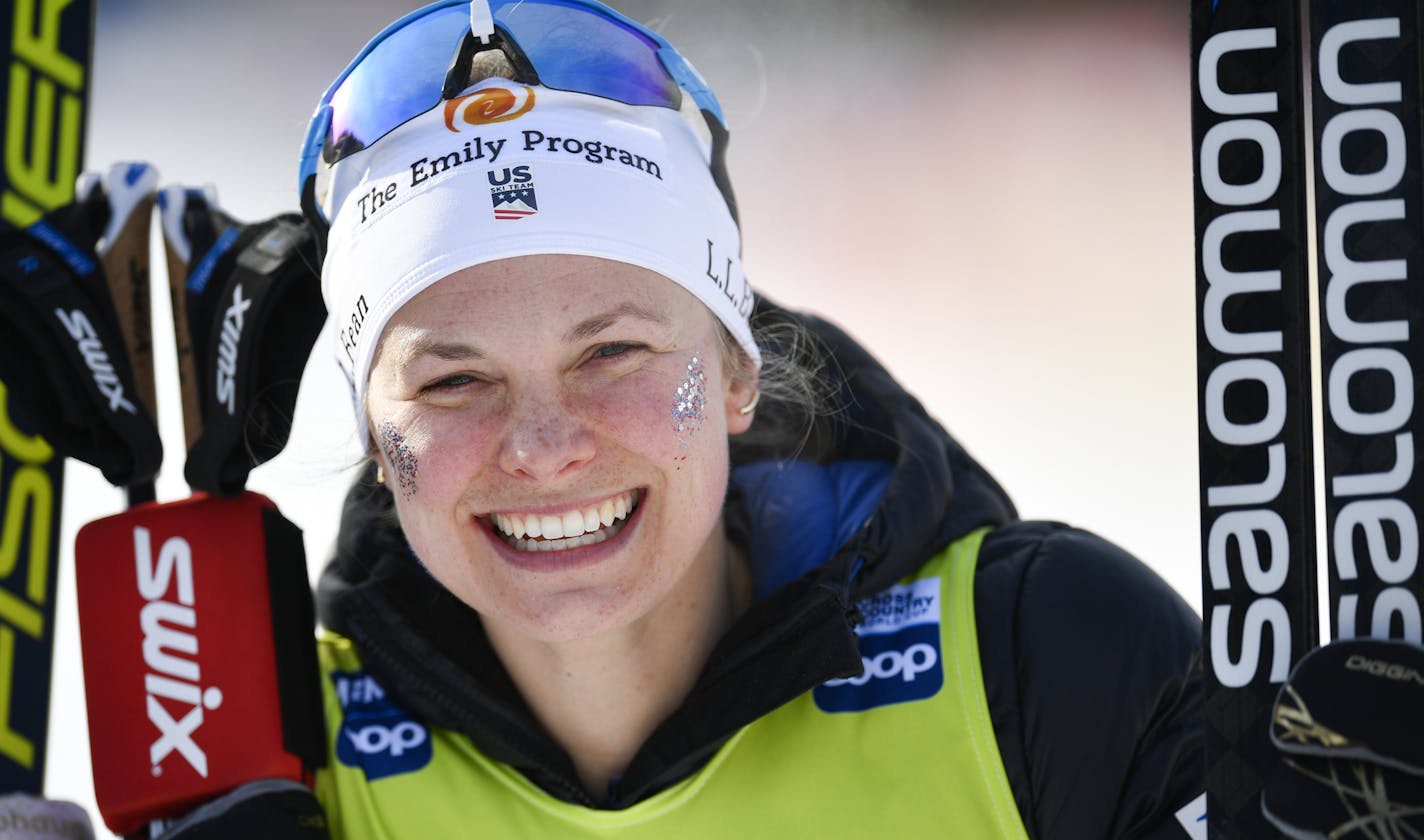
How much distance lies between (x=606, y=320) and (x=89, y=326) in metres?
0.96

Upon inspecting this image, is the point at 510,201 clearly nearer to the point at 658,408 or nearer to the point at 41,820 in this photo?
the point at 658,408

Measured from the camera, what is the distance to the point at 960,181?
5.01 metres

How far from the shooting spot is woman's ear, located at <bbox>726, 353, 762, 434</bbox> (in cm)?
205

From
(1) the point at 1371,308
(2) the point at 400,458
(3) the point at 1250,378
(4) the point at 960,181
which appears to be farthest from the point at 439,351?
(4) the point at 960,181

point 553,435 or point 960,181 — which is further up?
point 960,181

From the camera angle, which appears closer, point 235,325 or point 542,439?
point 542,439

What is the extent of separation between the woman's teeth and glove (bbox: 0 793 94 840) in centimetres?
82

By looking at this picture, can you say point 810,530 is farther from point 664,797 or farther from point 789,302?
point 789,302

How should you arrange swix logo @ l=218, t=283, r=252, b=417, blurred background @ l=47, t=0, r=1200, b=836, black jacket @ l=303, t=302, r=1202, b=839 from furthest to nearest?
blurred background @ l=47, t=0, r=1200, b=836
swix logo @ l=218, t=283, r=252, b=417
black jacket @ l=303, t=302, r=1202, b=839

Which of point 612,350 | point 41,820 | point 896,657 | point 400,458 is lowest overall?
point 41,820

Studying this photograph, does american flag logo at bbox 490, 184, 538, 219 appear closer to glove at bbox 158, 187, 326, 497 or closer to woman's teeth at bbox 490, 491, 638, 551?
woman's teeth at bbox 490, 491, 638, 551

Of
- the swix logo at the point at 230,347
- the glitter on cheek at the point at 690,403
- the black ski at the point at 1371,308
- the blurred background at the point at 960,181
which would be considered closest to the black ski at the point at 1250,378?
the black ski at the point at 1371,308

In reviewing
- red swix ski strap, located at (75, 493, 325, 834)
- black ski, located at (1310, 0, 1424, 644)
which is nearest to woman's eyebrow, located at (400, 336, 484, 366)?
red swix ski strap, located at (75, 493, 325, 834)

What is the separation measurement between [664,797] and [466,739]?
322 mm
